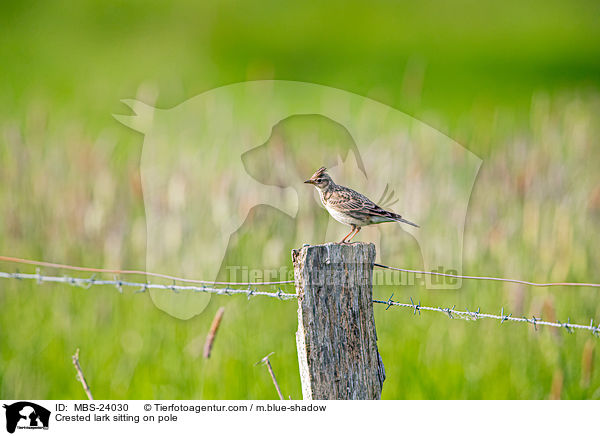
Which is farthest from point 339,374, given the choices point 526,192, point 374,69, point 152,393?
point 374,69

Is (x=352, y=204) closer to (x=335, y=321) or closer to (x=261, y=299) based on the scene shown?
(x=335, y=321)

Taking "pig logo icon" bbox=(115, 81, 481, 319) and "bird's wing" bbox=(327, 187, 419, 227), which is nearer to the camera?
"bird's wing" bbox=(327, 187, 419, 227)

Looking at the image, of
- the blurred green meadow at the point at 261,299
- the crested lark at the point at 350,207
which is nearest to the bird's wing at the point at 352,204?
the crested lark at the point at 350,207

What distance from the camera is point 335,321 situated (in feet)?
9.29

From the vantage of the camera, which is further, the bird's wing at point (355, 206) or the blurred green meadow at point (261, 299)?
the blurred green meadow at point (261, 299)

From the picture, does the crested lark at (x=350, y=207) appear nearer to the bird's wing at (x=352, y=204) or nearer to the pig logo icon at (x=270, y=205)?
the bird's wing at (x=352, y=204)

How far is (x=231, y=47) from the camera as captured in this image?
78.2 ft

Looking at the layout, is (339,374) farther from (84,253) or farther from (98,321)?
(84,253)

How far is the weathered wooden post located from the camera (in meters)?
2.80

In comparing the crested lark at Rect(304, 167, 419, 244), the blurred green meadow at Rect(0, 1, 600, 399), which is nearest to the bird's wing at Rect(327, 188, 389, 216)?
the crested lark at Rect(304, 167, 419, 244)

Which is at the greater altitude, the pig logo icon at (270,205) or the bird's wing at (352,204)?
the pig logo icon at (270,205)

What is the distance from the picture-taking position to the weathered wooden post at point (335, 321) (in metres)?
2.80

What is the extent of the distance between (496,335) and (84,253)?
3434mm

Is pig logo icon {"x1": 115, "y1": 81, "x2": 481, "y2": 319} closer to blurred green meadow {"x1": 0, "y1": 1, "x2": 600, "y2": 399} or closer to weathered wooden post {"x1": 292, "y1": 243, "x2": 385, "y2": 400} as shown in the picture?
blurred green meadow {"x1": 0, "y1": 1, "x2": 600, "y2": 399}
